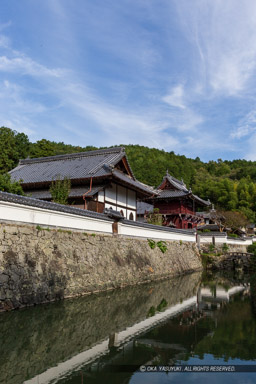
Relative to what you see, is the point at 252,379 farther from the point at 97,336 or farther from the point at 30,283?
the point at 30,283

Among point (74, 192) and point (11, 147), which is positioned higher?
point (11, 147)

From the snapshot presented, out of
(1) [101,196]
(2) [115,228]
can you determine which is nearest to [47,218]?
(2) [115,228]

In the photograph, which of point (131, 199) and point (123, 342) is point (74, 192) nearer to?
point (131, 199)

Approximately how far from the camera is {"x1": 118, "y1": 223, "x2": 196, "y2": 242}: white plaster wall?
2073 centimetres

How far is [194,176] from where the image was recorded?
99.2 metres

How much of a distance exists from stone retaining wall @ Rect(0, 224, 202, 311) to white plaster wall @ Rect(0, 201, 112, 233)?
1.14 ft

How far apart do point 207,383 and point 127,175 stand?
24.5m

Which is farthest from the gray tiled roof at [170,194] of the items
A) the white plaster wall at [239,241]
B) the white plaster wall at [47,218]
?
the white plaster wall at [47,218]

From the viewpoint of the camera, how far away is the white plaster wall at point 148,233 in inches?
816

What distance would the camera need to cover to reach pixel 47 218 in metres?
14.3

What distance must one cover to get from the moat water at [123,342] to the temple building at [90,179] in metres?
11.3

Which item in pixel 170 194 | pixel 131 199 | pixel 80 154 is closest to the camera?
pixel 131 199

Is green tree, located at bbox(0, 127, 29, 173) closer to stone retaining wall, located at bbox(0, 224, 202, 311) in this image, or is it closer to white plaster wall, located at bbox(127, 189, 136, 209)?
white plaster wall, located at bbox(127, 189, 136, 209)

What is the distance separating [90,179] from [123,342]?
17272 millimetres
